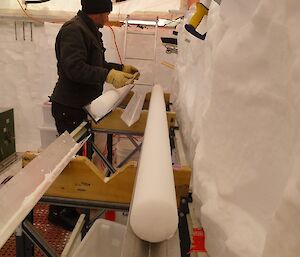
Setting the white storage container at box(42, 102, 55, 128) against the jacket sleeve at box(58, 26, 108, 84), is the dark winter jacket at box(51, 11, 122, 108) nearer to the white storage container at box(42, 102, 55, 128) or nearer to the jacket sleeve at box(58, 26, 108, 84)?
the jacket sleeve at box(58, 26, 108, 84)

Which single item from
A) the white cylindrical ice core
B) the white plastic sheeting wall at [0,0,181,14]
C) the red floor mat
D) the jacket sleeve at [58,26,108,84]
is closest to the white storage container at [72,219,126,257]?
the red floor mat

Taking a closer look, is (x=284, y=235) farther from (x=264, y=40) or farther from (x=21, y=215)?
(x=21, y=215)

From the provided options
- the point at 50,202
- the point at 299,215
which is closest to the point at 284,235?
the point at 299,215

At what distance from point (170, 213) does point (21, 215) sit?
33 cm

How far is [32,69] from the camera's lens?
364 centimetres

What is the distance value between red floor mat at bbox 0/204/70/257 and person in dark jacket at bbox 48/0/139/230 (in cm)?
11

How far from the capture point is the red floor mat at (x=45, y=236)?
7.18ft

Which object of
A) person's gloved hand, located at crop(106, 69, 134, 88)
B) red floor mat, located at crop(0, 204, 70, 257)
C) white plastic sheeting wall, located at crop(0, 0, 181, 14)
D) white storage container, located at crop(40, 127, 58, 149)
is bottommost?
red floor mat, located at crop(0, 204, 70, 257)

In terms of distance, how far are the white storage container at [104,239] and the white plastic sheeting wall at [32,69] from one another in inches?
82.0

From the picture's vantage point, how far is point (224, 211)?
0.62 meters

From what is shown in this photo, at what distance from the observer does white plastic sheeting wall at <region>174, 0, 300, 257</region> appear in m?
0.41

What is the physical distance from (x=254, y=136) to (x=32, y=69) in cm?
349

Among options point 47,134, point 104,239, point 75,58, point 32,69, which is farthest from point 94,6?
point 32,69

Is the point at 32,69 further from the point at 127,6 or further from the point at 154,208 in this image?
the point at 154,208
